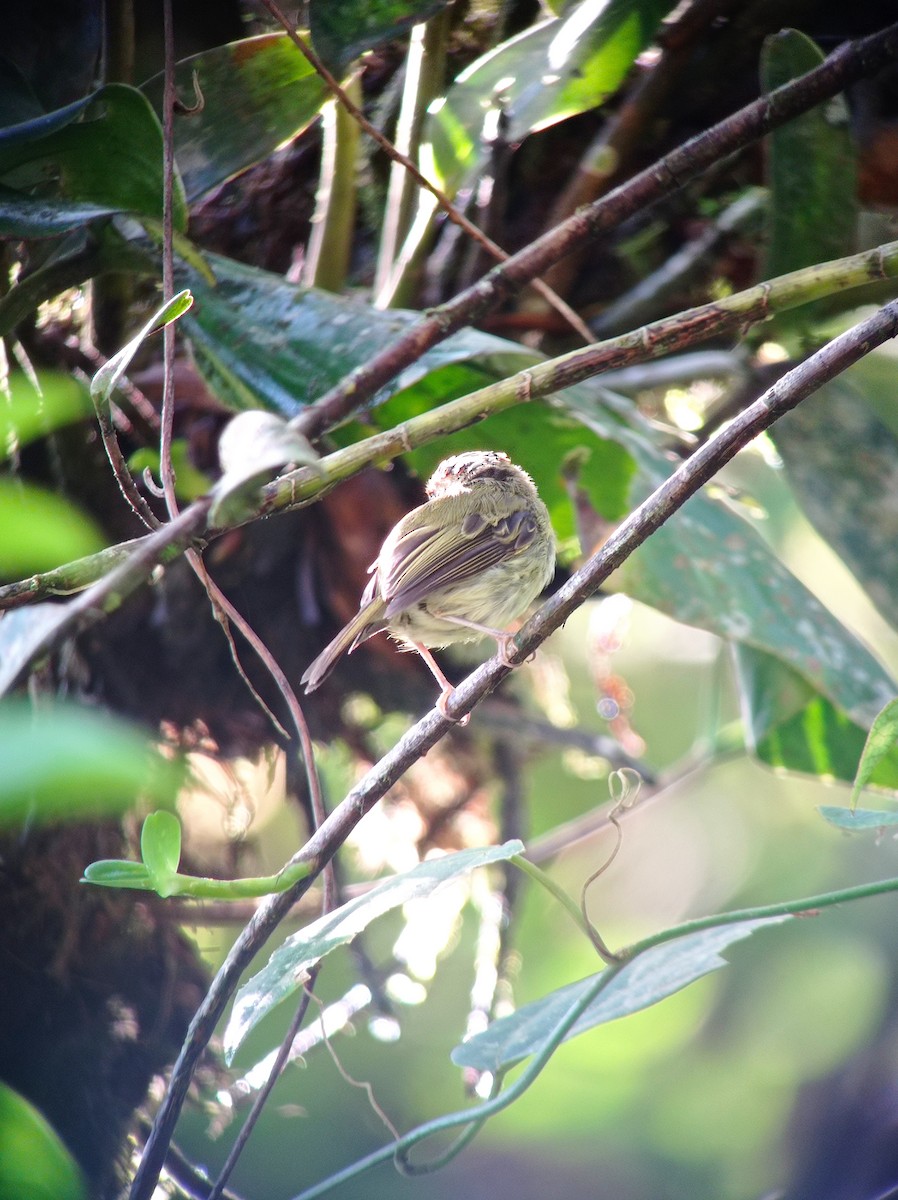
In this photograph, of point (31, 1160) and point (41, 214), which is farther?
point (41, 214)

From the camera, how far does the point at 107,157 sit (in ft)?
5.15

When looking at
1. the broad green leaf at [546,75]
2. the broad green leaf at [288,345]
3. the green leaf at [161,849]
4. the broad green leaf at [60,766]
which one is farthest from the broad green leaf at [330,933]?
the broad green leaf at [546,75]

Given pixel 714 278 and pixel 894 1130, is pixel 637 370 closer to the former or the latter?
pixel 714 278

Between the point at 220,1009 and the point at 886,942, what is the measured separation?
282cm

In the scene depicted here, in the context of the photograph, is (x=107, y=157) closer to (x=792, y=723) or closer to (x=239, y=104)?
(x=239, y=104)

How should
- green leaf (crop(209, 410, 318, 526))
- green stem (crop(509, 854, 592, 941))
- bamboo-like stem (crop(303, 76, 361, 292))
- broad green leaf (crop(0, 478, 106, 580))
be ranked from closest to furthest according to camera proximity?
green leaf (crop(209, 410, 318, 526)), green stem (crop(509, 854, 592, 941)), broad green leaf (crop(0, 478, 106, 580)), bamboo-like stem (crop(303, 76, 361, 292))

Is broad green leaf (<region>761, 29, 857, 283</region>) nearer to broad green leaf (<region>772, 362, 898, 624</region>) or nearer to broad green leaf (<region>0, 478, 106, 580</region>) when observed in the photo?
broad green leaf (<region>772, 362, 898, 624</region>)

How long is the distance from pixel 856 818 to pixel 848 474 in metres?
0.90

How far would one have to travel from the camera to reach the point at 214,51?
175cm

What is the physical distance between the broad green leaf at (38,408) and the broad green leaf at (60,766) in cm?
38

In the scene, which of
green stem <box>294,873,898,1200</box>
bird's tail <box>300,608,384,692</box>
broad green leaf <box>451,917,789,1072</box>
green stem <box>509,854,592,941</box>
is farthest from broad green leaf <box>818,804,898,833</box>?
bird's tail <box>300,608,384,692</box>

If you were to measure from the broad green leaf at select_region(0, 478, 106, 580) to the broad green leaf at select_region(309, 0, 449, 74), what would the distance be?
90 centimetres

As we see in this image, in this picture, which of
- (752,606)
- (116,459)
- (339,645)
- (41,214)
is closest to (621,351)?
(752,606)

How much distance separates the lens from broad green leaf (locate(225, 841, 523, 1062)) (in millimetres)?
1189
